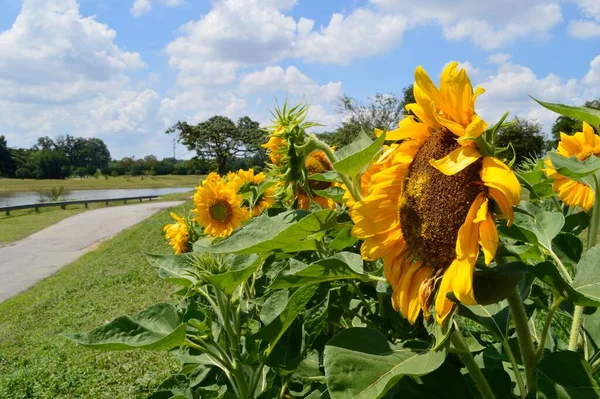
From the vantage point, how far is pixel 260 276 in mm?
1295

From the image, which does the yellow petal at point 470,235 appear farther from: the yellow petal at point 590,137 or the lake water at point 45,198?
the lake water at point 45,198

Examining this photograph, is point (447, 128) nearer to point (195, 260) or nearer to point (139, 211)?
point (195, 260)

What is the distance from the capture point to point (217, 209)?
6.77 feet

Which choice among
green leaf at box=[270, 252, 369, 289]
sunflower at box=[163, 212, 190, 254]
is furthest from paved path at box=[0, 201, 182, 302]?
green leaf at box=[270, 252, 369, 289]

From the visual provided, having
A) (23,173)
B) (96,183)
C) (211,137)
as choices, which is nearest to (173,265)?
(211,137)

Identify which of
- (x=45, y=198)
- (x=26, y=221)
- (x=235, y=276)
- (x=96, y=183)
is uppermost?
(x=235, y=276)

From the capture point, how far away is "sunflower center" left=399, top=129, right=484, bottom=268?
21.8 inches

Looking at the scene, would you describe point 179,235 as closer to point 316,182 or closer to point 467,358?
point 316,182

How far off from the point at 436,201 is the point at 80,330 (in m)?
5.73

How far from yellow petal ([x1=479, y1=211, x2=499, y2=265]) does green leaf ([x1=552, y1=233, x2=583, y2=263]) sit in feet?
1.63

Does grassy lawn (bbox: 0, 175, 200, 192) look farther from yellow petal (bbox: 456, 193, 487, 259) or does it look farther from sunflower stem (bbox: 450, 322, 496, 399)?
yellow petal (bbox: 456, 193, 487, 259)

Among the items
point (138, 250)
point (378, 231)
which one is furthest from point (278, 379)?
point (138, 250)

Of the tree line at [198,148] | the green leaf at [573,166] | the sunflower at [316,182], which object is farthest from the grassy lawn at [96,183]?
the green leaf at [573,166]

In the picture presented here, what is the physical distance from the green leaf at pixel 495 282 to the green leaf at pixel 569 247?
0.45 metres
